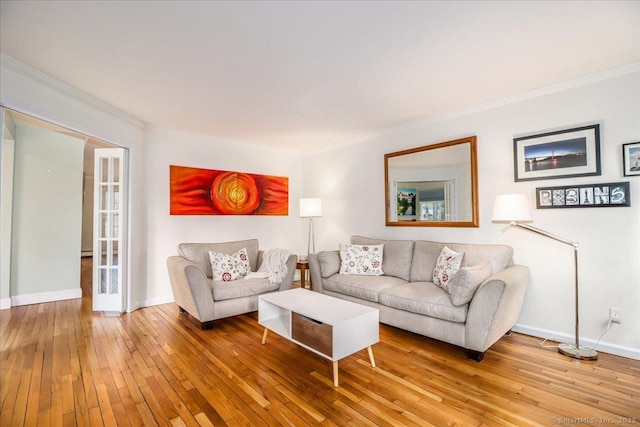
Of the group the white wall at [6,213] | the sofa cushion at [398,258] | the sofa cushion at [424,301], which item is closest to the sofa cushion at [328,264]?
the sofa cushion at [398,258]

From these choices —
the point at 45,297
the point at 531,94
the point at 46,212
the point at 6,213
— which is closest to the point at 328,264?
the point at 531,94

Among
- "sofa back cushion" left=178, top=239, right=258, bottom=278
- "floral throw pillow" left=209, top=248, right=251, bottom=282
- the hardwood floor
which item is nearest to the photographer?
the hardwood floor

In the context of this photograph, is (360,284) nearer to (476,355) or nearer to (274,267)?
(274,267)

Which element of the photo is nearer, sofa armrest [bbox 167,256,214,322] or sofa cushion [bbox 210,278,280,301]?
sofa armrest [bbox 167,256,214,322]

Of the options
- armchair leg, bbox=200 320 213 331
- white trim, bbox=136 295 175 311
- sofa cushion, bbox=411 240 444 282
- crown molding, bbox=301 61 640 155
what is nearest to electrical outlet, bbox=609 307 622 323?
sofa cushion, bbox=411 240 444 282

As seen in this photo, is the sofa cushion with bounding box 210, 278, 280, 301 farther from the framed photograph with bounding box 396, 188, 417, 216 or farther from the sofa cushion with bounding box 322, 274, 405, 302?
the framed photograph with bounding box 396, 188, 417, 216

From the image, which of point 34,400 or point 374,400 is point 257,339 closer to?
point 374,400

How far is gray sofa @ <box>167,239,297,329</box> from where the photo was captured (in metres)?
2.98

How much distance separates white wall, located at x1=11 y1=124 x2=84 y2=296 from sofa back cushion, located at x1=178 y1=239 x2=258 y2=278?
2.16m

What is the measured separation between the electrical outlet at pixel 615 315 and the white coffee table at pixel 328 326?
2.03 m

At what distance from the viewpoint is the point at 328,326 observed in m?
2.09

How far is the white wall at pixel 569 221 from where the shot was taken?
2.41 meters

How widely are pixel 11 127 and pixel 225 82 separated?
3.34 meters

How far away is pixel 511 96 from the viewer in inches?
118
